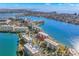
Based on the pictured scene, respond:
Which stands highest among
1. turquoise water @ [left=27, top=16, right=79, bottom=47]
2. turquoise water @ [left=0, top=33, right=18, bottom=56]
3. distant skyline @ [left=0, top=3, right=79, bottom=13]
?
distant skyline @ [left=0, top=3, right=79, bottom=13]

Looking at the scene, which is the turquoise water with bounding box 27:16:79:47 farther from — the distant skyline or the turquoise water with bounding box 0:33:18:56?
the turquoise water with bounding box 0:33:18:56

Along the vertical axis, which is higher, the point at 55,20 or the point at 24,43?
the point at 55,20

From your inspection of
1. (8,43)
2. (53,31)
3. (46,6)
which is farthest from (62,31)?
(8,43)

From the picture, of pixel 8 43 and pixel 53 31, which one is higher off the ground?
pixel 53 31

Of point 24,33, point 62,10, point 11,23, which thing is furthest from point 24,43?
point 62,10

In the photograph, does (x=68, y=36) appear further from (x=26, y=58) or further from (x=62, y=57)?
(x=26, y=58)

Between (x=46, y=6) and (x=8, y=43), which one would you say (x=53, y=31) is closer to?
(x=46, y=6)

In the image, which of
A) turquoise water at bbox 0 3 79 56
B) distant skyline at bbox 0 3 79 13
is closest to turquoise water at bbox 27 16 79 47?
turquoise water at bbox 0 3 79 56

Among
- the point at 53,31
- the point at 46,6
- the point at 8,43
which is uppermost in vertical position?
the point at 46,6

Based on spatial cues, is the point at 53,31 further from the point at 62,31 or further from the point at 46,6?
the point at 46,6
